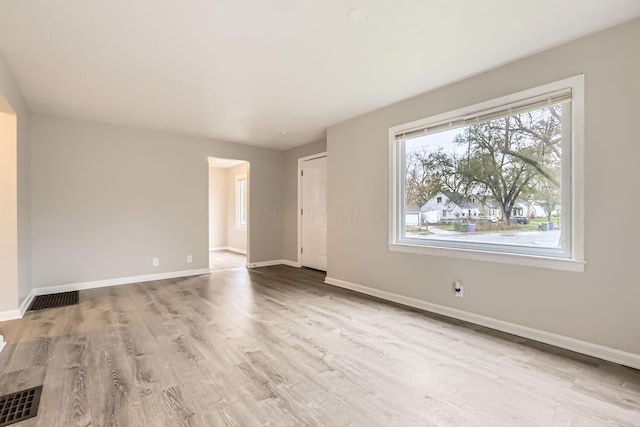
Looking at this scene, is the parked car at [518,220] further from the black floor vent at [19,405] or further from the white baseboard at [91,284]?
the white baseboard at [91,284]

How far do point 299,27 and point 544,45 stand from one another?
6.35ft

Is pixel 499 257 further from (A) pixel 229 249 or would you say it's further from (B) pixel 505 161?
(A) pixel 229 249

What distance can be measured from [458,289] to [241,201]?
6256mm

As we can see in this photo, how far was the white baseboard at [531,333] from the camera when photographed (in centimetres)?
213

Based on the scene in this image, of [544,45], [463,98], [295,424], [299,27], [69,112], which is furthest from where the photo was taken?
[69,112]

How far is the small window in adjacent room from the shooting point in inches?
315

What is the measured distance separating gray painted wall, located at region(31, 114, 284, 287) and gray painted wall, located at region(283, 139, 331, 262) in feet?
3.55

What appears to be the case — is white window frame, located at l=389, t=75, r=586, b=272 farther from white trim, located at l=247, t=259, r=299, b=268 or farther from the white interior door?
white trim, located at l=247, t=259, r=299, b=268

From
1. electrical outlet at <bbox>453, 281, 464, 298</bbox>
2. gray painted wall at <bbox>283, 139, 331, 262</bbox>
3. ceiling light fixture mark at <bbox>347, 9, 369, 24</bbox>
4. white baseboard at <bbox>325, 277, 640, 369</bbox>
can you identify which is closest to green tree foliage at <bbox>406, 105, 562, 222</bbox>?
electrical outlet at <bbox>453, 281, 464, 298</bbox>

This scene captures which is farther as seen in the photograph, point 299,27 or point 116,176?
point 116,176

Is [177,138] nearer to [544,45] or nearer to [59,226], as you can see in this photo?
[59,226]

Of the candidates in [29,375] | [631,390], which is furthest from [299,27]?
[631,390]

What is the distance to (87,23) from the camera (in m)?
2.05

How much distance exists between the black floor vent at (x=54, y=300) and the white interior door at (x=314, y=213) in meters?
3.48
